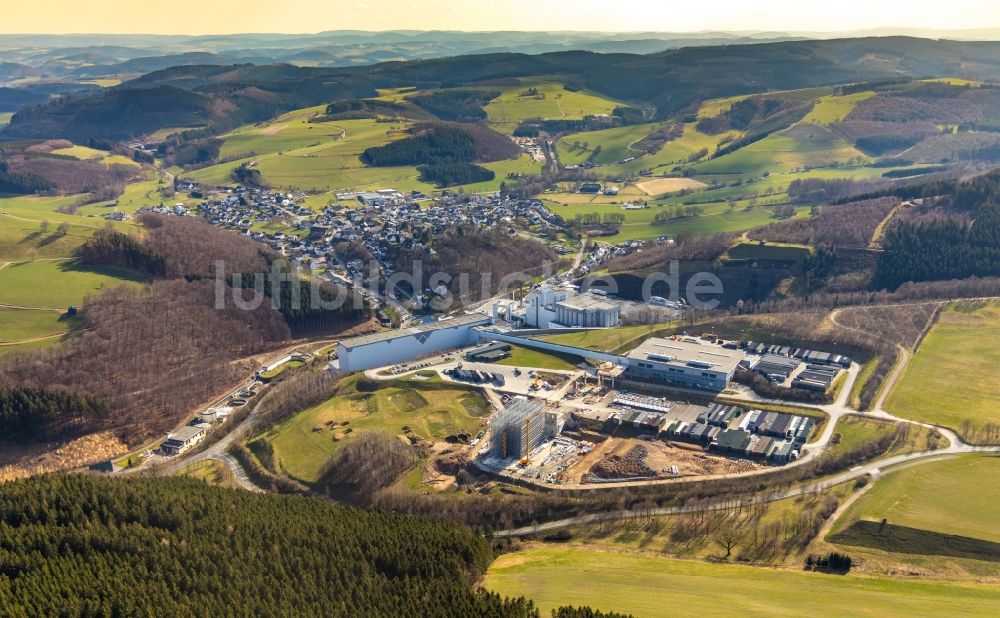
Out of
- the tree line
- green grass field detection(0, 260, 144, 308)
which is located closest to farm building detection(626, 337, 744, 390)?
the tree line

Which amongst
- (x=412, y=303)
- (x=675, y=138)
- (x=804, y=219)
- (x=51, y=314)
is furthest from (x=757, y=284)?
(x=675, y=138)

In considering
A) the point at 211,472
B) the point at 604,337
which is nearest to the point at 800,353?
the point at 604,337

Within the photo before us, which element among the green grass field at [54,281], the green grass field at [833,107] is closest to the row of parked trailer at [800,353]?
the green grass field at [54,281]

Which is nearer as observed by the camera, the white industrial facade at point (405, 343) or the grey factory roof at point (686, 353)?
the grey factory roof at point (686, 353)

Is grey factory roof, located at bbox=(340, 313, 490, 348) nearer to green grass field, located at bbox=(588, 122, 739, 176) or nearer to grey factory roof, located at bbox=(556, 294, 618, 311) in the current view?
grey factory roof, located at bbox=(556, 294, 618, 311)

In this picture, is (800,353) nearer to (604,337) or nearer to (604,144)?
(604,337)

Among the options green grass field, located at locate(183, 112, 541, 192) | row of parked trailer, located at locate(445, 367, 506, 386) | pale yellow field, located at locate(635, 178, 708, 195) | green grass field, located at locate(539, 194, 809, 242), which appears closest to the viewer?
row of parked trailer, located at locate(445, 367, 506, 386)

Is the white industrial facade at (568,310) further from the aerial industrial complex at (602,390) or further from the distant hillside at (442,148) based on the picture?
the distant hillside at (442,148)
